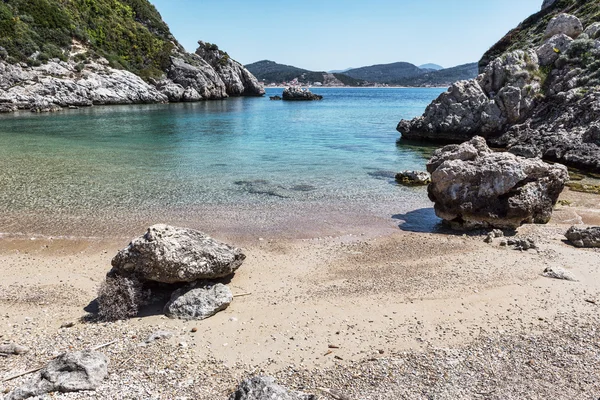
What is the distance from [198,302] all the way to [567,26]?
4259cm

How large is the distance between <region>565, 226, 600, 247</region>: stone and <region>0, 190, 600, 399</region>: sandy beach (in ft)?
1.86

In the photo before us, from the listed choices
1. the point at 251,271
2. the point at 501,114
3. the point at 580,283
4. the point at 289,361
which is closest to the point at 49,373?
the point at 289,361

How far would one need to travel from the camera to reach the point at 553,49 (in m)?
35.5

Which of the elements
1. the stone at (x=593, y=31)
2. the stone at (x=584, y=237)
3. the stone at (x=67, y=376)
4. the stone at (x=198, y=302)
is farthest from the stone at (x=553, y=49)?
the stone at (x=67, y=376)

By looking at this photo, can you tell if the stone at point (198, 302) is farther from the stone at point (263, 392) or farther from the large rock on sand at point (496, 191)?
the large rock on sand at point (496, 191)

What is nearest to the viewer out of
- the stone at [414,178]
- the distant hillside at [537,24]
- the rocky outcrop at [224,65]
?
the stone at [414,178]

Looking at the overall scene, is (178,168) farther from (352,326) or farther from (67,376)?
(67,376)

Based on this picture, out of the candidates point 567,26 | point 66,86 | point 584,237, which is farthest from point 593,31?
point 66,86

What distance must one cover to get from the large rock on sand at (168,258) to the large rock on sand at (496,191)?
9082 mm

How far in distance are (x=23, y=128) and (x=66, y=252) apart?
34939mm

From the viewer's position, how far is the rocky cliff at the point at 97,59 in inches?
2477

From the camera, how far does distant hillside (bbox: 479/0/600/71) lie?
41.5m

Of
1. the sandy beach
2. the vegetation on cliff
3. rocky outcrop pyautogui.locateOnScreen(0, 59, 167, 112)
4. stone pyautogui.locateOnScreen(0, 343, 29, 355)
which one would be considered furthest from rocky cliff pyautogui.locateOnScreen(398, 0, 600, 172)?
the vegetation on cliff

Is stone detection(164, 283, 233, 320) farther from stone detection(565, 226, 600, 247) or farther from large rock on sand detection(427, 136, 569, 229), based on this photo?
stone detection(565, 226, 600, 247)
